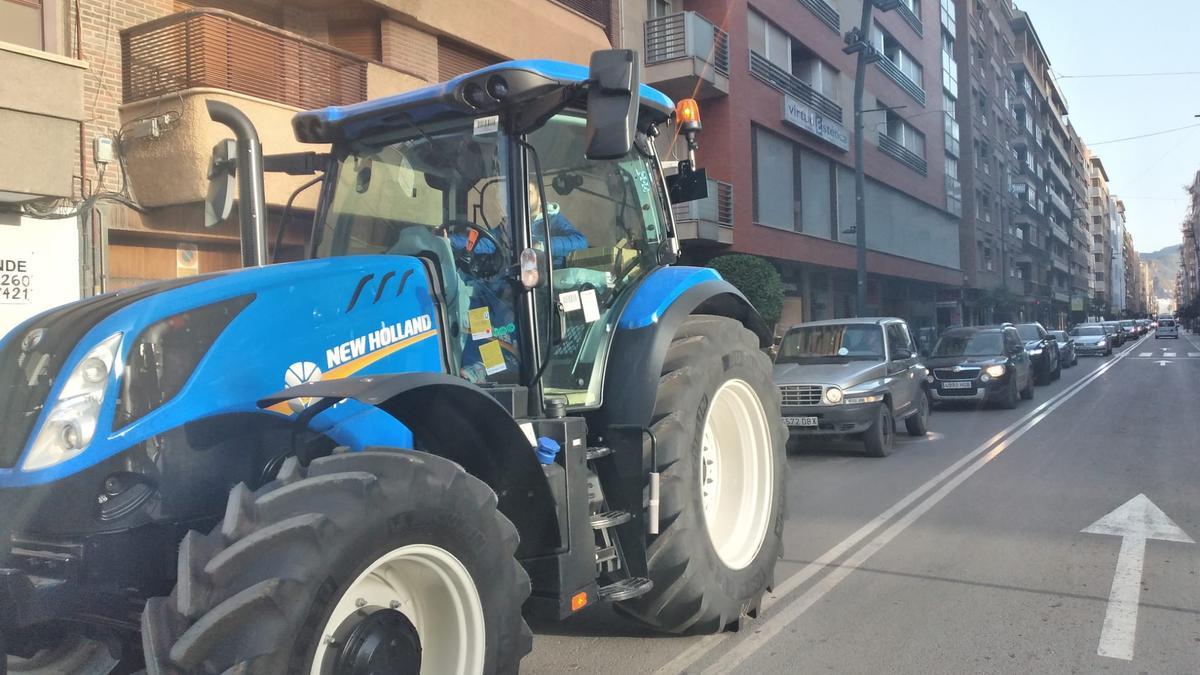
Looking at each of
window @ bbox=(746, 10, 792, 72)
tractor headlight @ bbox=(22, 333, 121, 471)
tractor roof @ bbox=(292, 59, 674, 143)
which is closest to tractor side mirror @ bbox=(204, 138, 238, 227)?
tractor roof @ bbox=(292, 59, 674, 143)

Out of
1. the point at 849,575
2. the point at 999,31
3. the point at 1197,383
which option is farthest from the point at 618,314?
the point at 999,31

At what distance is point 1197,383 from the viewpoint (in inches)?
856

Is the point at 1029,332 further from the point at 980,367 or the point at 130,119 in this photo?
the point at 130,119

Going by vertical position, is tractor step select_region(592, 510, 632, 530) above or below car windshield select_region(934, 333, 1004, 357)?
below

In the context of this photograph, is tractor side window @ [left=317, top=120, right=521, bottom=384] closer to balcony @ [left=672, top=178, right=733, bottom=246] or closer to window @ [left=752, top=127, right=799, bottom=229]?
balcony @ [left=672, top=178, right=733, bottom=246]

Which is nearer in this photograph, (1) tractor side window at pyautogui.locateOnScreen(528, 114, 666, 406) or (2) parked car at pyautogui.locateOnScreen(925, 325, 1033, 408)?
(1) tractor side window at pyautogui.locateOnScreen(528, 114, 666, 406)

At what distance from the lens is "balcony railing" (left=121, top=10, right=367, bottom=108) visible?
10.0 meters

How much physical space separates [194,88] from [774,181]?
1679 centimetres

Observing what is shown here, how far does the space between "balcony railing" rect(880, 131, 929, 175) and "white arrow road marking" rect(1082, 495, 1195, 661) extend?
2629cm

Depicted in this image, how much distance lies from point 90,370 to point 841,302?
3022cm

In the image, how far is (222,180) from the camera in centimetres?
427

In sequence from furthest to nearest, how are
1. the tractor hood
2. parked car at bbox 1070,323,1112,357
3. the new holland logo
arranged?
parked car at bbox 1070,323,1112,357, the new holland logo, the tractor hood

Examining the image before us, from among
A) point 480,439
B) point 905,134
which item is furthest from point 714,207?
point 905,134

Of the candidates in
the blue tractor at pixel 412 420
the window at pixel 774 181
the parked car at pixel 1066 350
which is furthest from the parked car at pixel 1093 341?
the blue tractor at pixel 412 420
